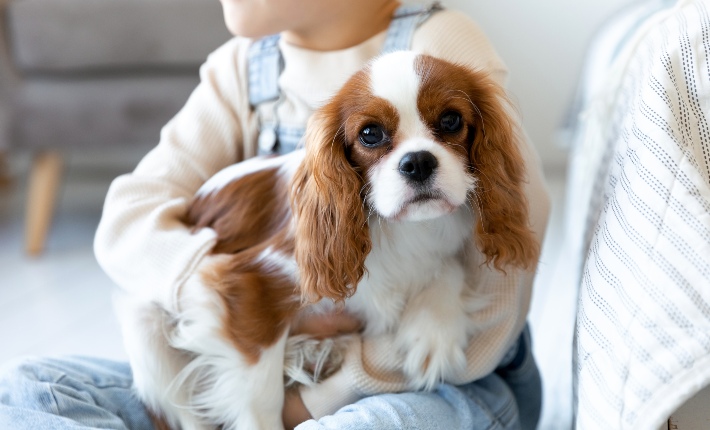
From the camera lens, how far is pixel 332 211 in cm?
90

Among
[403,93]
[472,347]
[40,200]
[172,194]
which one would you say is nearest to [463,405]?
[472,347]

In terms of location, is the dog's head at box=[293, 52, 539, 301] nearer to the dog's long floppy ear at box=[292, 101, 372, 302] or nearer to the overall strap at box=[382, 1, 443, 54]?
the dog's long floppy ear at box=[292, 101, 372, 302]

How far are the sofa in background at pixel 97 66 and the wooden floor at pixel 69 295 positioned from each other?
339 millimetres

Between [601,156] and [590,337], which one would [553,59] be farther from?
[590,337]

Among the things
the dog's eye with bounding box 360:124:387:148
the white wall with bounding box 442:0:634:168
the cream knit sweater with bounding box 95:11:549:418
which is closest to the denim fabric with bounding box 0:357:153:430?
the cream knit sweater with bounding box 95:11:549:418

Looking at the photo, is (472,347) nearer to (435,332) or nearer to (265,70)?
(435,332)

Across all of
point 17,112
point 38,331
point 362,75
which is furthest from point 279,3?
point 17,112

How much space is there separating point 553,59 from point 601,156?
213 centimetres

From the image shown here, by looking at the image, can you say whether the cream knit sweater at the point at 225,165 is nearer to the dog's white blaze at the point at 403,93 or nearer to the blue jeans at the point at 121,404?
the blue jeans at the point at 121,404

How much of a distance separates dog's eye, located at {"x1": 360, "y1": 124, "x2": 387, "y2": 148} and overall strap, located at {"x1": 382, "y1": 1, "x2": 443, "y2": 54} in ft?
0.93

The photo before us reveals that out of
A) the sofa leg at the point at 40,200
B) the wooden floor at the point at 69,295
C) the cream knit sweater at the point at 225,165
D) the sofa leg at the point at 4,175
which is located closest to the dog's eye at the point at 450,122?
the cream knit sweater at the point at 225,165

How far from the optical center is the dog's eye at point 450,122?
0.88 meters

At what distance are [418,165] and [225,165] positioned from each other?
1.75ft

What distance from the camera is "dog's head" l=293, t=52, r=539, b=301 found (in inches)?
33.4
